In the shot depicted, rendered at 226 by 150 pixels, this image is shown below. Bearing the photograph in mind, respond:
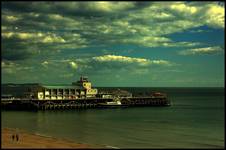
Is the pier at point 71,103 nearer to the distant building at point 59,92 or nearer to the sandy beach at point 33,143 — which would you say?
the distant building at point 59,92

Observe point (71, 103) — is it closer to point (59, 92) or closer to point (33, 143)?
Answer: point (59, 92)

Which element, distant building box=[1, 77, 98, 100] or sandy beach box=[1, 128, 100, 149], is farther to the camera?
distant building box=[1, 77, 98, 100]

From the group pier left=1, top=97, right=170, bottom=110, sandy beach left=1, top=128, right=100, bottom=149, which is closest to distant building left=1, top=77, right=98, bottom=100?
pier left=1, top=97, right=170, bottom=110

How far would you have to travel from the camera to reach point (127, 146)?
37.9 metres

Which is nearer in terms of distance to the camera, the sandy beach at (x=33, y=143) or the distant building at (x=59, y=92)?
the sandy beach at (x=33, y=143)

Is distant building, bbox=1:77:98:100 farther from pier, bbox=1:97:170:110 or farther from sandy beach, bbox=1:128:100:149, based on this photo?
sandy beach, bbox=1:128:100:149

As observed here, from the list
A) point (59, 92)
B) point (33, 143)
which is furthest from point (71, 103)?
point (33, 143)

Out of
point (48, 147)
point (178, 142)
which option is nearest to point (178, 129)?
point (178, 142)

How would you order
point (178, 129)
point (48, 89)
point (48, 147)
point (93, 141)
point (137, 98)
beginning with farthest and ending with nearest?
point (137, 98), point (48, 89), point (178, 129), point (93, 141), point (48, 147)

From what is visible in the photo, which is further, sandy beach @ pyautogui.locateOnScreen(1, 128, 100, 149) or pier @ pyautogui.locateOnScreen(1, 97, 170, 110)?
pier @ pyautogui.locateOnScreen(1, 97, 170, 110)

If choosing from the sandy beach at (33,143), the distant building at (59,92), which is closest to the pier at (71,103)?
the distant building at (59,92)

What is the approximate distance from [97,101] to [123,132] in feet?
171

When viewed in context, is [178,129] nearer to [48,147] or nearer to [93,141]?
[93,141]

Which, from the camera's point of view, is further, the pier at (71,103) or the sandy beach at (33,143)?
the pier at (71,103)
